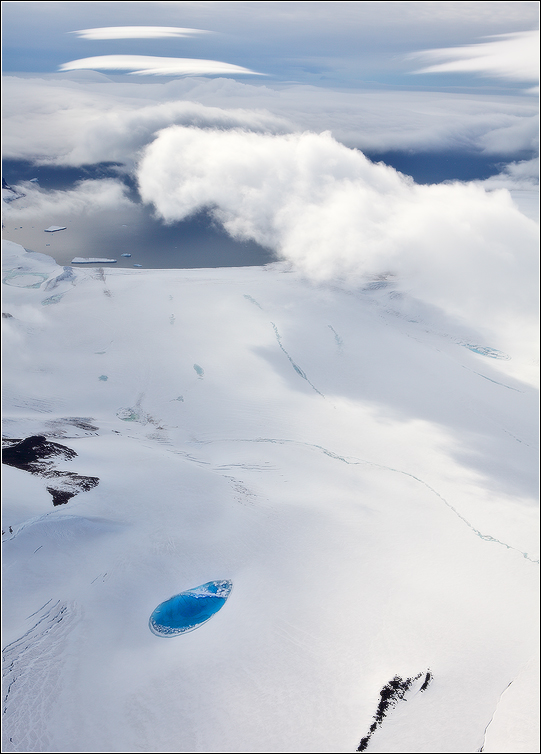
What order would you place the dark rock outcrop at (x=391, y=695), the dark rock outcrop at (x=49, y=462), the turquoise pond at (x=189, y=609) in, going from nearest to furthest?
the dark rock outcrop at (x=391, y=695) → the turquoise pond at (x=189, y=609) → the dark rock outcrop at (x=49, y=462)

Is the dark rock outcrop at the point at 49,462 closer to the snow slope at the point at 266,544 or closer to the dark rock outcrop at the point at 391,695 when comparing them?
the snow slope at the point at 266,544

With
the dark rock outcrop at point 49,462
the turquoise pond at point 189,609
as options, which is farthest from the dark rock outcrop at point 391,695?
the dark rock outcrop at point 49,462

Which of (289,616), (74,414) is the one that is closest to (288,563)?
(289,616)

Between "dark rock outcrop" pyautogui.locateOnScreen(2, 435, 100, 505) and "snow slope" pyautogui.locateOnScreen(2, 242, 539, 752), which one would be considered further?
"dark rock outcrop" pyautogui.locateOnScreen(2, 435, 100, 505)

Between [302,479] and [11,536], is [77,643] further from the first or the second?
[302,479]

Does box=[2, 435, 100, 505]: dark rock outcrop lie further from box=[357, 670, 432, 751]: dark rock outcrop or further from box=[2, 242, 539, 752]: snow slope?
box=[357, 670, 432, 751]: dark rock outcrop

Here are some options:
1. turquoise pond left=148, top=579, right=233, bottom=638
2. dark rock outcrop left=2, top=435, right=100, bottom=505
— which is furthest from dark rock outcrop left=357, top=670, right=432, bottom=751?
dark rock outcrop left=2, top=435, right=100, bottom=505
